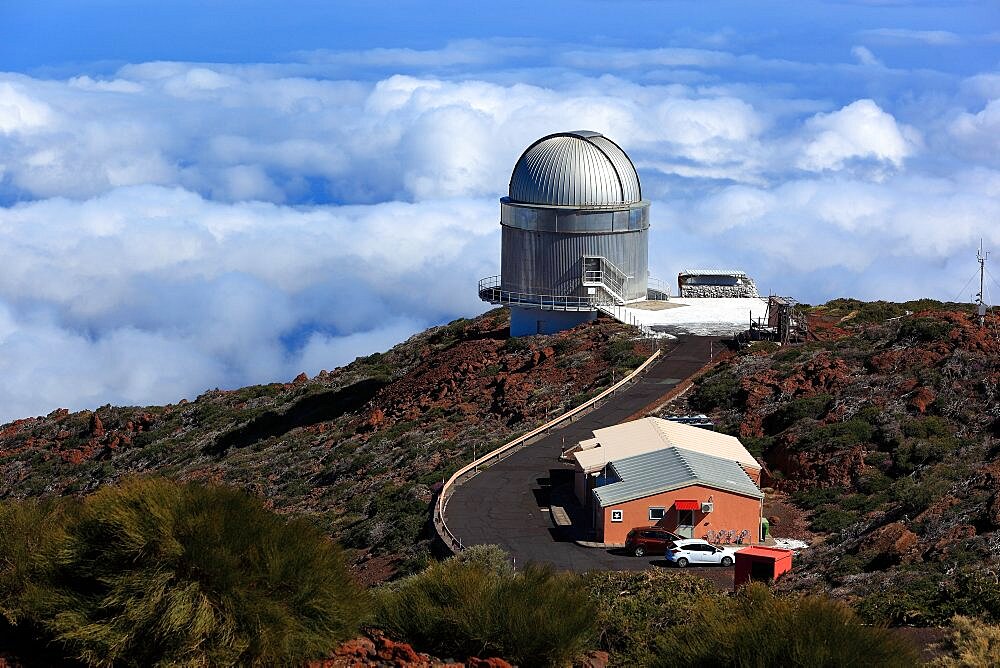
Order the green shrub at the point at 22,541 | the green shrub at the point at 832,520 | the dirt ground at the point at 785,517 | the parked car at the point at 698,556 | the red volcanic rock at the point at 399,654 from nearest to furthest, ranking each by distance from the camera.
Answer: the red volcanic rock at the point at 399,654 → the green shrub at the point at 22,541 → the parked car at the point at 698,556 → the green shrub at the point at 832,520 → the dirt ground at the point at 785,517

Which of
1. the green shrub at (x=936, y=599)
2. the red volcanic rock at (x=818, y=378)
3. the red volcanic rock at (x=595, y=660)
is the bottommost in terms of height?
the red volcanic rock at (x=595, y=660)

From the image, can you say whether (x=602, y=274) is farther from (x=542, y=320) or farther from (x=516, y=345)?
(x=516, y=345)

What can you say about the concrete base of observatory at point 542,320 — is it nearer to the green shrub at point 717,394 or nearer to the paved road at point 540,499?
the paved road at point 540,499

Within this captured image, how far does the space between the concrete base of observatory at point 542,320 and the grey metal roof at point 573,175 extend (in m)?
3.24

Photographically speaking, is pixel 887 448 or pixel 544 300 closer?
pixel 887 448

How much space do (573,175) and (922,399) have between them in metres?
15.0

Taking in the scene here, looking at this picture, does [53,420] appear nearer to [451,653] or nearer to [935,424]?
[935,424]

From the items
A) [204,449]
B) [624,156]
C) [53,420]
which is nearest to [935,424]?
[624,156]

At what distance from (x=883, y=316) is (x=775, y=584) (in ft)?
76.6

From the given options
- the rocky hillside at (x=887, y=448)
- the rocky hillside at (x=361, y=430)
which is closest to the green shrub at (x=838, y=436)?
the rocky hillside at (x=887, y=448)

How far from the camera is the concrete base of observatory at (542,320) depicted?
41.5m

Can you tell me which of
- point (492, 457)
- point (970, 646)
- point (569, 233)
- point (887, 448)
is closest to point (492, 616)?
point (970, 646)

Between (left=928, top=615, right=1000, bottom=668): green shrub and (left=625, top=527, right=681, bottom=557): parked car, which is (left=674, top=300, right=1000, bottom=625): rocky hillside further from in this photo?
(left=625, top=527, right=681, bottom=557): parked car

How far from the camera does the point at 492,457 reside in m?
29.8
